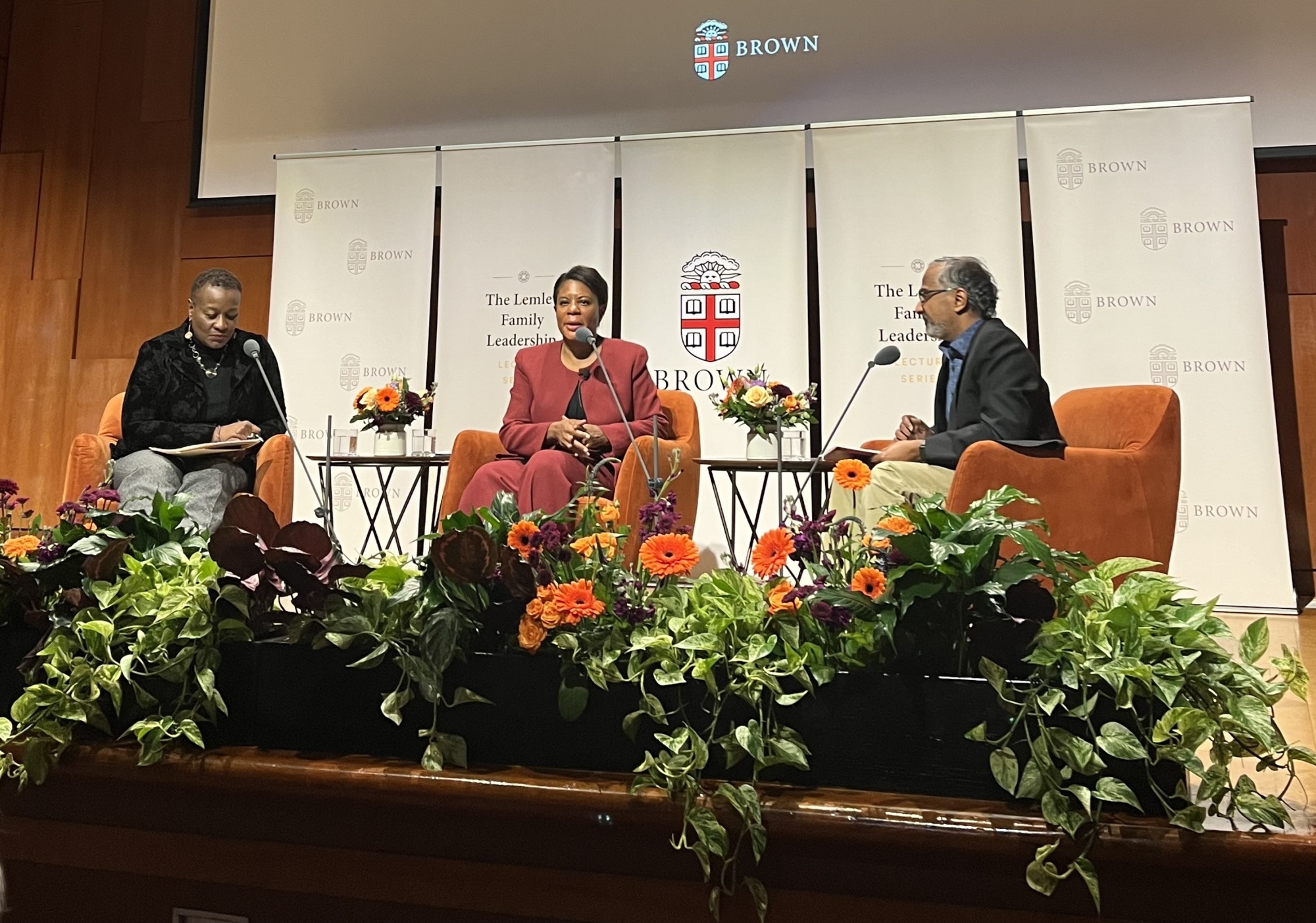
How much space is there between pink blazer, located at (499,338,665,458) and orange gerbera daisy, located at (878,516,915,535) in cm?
240

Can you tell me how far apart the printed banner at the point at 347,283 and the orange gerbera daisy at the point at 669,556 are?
3978mm

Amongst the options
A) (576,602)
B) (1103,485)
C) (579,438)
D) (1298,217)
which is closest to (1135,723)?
(576,602)

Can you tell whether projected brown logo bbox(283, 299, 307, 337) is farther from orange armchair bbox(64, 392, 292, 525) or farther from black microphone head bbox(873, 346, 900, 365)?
black microphone head bbox(873, 346, 900, 365)

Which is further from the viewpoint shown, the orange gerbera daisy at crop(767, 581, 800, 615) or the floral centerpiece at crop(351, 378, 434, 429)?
the floral centerpiece at crop(351, 378, 434, 429)

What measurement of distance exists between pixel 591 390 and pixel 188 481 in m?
1.32

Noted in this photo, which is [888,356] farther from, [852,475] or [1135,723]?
[1135,723]

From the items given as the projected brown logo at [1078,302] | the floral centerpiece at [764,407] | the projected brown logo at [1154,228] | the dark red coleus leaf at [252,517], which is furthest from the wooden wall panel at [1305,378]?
the dark red coleus leaf at [252,517]

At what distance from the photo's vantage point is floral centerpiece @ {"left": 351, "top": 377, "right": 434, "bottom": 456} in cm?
353

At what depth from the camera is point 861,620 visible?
84 cm

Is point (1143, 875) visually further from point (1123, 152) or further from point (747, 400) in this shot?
point (1123, 152)

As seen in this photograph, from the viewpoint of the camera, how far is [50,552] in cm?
101

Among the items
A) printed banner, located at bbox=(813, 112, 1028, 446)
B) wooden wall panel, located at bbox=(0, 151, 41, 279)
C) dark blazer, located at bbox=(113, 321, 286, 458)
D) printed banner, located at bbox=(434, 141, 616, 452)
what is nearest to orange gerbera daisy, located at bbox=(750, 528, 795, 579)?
dark blazer, located at bbox=(113, 321, 286, 458)

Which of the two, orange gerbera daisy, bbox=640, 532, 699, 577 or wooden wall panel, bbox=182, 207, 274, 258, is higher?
wooden wall panel, bbox=182, 207, 274, 258

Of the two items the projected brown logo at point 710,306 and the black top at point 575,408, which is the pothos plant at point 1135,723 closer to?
the black top at point 575,408
